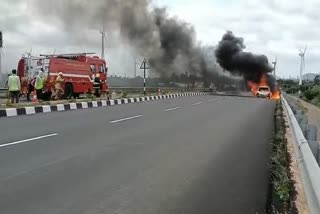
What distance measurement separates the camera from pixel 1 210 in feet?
15.8

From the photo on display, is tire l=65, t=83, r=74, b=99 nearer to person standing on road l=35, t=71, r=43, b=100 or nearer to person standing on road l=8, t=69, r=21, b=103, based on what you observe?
person standing on road l=35, t=71, r=43, b=100

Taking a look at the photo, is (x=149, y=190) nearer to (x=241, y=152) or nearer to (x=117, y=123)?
(x=241, y=152)

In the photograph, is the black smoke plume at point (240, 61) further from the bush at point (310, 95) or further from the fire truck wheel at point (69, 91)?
the fire truck wheel at point (69, 91)

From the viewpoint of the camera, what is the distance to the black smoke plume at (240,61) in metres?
56.6

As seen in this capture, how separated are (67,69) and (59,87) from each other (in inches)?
65.4

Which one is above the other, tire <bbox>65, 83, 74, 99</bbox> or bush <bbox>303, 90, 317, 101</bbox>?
tire <bbox>65, 83, 74, 99</bbox>


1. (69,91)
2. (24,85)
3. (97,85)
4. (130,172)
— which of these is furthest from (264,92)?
(130,172)

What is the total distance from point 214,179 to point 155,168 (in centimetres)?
108

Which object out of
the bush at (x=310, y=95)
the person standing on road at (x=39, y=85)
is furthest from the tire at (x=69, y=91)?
the bush at (x=310, y=95)

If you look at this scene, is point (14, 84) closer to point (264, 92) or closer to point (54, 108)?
point (54, 108)

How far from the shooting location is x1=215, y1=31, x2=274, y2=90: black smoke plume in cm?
5659

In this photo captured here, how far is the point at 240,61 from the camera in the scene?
56719 millimetres

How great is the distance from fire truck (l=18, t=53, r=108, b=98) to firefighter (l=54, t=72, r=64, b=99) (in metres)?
0.33

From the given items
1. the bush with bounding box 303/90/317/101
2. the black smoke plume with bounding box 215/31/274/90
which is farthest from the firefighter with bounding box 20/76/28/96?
the bush with bounding box 303/90/317/101
